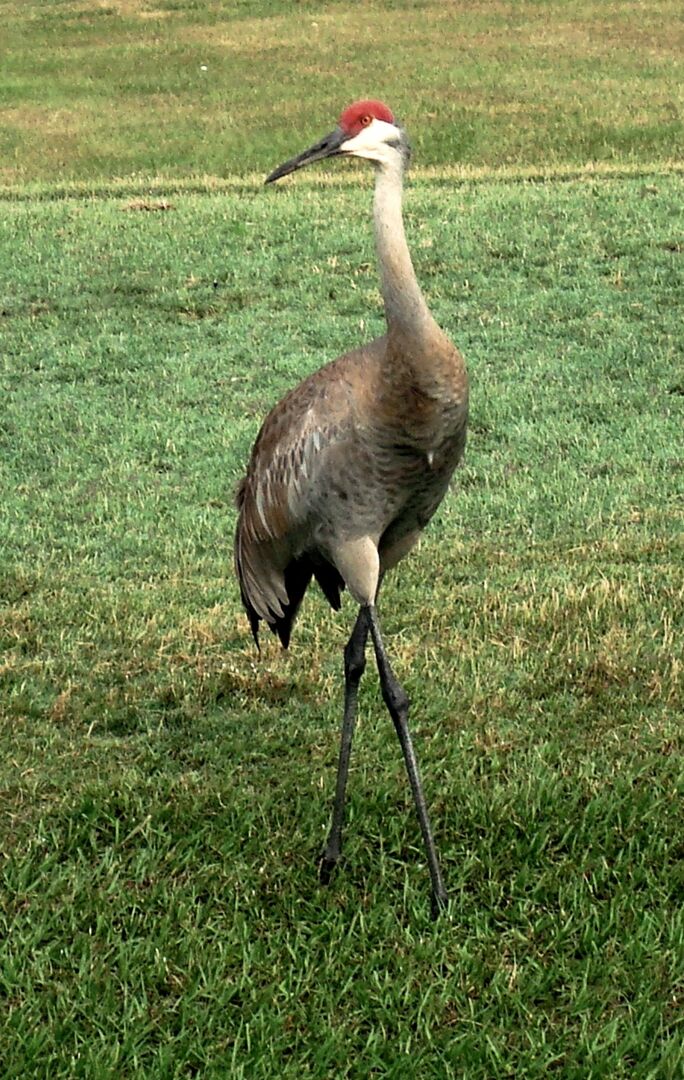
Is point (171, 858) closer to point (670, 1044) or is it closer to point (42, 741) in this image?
point (42, 741)

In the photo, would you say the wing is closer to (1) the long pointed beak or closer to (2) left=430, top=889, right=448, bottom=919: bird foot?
(1) the long pointed beak

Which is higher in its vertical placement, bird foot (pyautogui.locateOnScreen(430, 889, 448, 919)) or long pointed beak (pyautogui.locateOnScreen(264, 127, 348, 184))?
long pointed beak (pyautogui.locateOnScreen(264, 127, 348, 184))

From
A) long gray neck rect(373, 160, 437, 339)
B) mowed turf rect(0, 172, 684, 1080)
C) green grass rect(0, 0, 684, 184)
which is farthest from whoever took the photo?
green grass rect(0, 0, 684, 184)

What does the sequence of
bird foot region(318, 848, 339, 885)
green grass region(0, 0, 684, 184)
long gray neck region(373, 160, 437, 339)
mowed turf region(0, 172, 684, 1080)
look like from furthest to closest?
green grass region(0, 0, 684, 184) → bird foot region(318, 848, 339, 885) → long gray neck region(373, 160, 437, 339) → mowed turf region(0, 172, 684, 1080)

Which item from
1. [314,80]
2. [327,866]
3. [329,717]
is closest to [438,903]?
[327,866]

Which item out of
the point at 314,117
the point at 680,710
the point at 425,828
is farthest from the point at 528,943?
Result: the point at 314,117

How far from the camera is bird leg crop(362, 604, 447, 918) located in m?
3.68

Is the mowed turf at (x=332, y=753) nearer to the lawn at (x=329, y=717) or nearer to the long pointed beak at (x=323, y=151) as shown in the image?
the lawn at (x=329, y=717)

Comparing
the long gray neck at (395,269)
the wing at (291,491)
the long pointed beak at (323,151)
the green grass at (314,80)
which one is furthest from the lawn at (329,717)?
the green grass at (314,80)

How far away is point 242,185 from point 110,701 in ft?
33.1

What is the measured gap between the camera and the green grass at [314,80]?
52.6ft

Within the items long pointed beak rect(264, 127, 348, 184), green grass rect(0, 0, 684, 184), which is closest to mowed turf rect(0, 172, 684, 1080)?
long pointed beak rect(264, 127, 348, 184)

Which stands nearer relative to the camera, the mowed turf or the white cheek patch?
the mowed turf

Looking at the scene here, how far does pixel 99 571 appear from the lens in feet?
19.9
